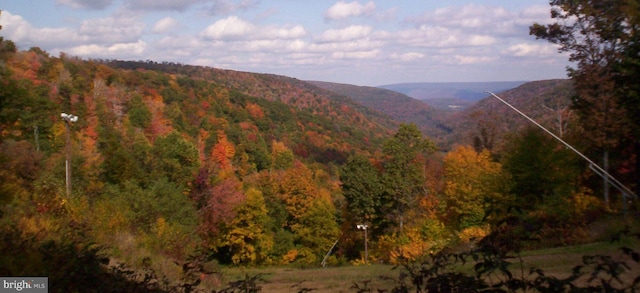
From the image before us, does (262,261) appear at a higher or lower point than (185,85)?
lower

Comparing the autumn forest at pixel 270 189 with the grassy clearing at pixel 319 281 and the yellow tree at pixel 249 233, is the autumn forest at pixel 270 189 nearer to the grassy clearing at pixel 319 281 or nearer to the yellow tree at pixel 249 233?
the yellow tree at pixel 249 233

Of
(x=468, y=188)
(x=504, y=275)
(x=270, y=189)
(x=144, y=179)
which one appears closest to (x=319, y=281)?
(x=504, y=275)

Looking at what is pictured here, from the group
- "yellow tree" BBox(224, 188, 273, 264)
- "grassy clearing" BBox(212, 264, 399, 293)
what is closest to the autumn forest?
"yellow tree" BBox(224, 188, 273, 264)

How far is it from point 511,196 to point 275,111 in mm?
95076

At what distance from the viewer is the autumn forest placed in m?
Result: 8.76

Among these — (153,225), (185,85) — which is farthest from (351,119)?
(153,225)

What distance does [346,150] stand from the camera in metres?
99.5

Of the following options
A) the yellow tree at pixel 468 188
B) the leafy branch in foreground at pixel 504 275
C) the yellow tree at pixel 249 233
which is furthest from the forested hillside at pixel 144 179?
the yellow tree at pixel 468 188

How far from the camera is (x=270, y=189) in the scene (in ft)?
130

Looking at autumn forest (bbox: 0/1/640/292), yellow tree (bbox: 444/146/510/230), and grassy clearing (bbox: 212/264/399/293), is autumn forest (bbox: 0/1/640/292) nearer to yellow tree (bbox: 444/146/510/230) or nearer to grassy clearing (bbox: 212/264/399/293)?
yellow tree (bbox: 444/146/510/230)

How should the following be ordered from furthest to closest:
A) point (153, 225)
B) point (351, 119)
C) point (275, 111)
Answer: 1. point (351, 119)
2. point (275, 111)
3. point (153, 225)

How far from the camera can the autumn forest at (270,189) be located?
876 centimetres

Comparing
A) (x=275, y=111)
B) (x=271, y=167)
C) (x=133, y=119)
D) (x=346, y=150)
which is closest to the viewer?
(x=133, y=119)

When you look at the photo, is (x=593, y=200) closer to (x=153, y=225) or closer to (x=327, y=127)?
(x=153, y=225)
